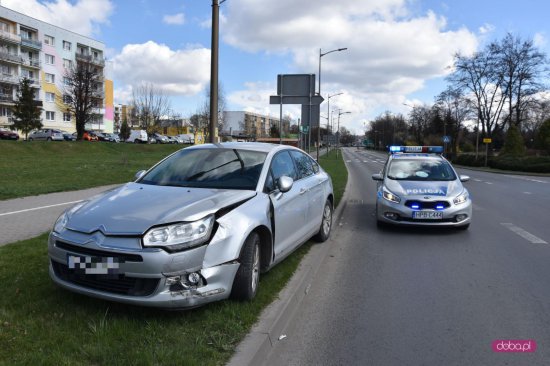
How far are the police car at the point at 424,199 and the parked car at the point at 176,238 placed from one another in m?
3.78

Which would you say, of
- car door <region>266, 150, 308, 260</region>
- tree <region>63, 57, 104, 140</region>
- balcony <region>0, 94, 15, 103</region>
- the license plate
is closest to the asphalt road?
car door <region>266, 150, 308, 260</region>

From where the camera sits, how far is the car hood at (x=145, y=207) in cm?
363

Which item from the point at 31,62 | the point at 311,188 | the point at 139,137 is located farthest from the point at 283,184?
the point at 31,62

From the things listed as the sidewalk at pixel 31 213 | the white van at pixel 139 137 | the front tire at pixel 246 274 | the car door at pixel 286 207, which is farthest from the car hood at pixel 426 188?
the white van at pixel 139 137

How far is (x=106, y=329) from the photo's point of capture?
3447 mm

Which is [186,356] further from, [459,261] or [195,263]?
[459,261]

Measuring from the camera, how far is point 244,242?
4043 mm

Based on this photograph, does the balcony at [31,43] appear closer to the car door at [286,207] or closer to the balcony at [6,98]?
the balcony at [6,98]

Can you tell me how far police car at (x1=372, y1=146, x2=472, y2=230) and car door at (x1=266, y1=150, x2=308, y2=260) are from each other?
2850 mm

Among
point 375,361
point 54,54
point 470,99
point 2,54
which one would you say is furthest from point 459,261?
point 54,54

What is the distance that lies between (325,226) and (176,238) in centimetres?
406

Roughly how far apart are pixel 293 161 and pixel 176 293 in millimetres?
3039

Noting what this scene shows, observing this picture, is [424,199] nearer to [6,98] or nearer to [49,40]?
[6,98]

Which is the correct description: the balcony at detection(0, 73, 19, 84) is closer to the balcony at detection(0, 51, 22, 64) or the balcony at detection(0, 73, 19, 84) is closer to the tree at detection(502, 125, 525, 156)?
the balcony at detection(0, 51, 22, 64)
